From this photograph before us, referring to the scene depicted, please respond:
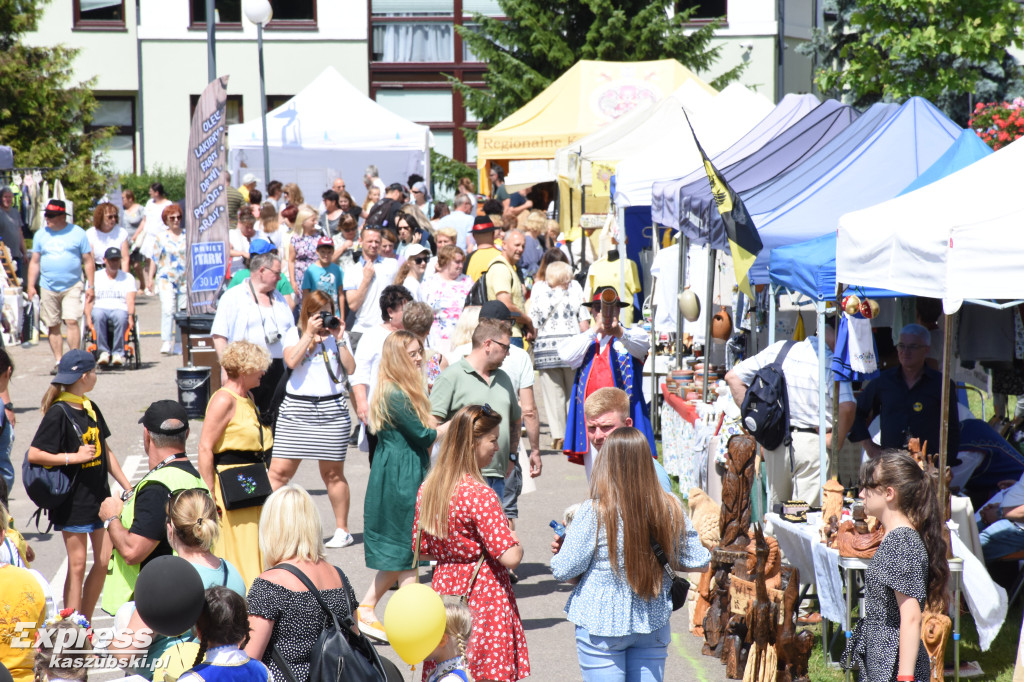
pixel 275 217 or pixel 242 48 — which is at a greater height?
pixel 242 48

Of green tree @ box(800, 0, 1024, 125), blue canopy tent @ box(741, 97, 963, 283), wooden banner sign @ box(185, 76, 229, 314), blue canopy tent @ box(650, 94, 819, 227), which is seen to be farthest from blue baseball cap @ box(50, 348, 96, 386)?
green tree @ box(800, 0, 1024, 125)

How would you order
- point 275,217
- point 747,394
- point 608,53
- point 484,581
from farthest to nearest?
point 608,53 < point 275,217 < point 747,394 < point 484,581

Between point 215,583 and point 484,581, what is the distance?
1.09 meters

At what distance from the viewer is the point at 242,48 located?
1336 inches

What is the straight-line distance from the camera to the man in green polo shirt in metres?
6.64

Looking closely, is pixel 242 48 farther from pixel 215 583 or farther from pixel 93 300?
pixel 215 583

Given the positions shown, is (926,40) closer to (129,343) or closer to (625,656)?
(129,343)

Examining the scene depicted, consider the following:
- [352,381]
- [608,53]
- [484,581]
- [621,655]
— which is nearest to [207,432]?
[352,381]

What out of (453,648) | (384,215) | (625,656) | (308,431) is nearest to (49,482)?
(308,431)

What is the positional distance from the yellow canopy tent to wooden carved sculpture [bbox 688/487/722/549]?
38.1ft

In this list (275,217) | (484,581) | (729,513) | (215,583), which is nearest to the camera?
(215,583)

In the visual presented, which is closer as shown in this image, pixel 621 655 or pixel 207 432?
pixel 621 655

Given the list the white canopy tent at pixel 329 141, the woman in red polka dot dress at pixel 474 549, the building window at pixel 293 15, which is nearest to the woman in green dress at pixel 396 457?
the woman in red polka dot dress at pixel 474 549

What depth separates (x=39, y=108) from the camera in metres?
25.3
